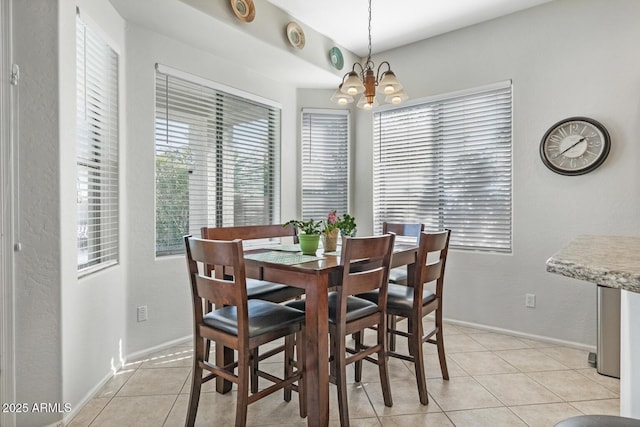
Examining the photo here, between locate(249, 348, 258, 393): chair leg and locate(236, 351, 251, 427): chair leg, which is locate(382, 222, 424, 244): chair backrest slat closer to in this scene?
locate(249, 348, 258, 393): chair leg

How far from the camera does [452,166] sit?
3.63m

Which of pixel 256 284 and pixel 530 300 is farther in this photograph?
pixel 530 300

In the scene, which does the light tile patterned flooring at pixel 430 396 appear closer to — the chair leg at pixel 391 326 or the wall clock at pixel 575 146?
the chair leg at pixel 391 326

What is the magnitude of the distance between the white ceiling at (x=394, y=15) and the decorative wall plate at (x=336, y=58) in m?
0.12

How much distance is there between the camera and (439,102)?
12.1 feet

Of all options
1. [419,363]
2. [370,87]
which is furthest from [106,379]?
[370,87]

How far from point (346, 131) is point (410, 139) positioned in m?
0.77

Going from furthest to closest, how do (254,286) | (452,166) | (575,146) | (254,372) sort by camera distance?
(452,166) → (575,146) → (254,286) → (254,372)

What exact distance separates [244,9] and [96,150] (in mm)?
1554

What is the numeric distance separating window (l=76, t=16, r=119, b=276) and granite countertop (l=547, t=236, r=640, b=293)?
2398mm

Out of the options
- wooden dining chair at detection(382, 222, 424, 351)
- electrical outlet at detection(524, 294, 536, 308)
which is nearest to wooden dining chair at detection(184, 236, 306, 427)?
wooden dining chair at detection(382, 222, 424, 351)

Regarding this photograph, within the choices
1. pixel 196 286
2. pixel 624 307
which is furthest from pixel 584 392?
pixel 196 286

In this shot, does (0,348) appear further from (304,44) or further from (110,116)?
(304,44)

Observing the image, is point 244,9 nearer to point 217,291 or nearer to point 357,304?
point 217,291
